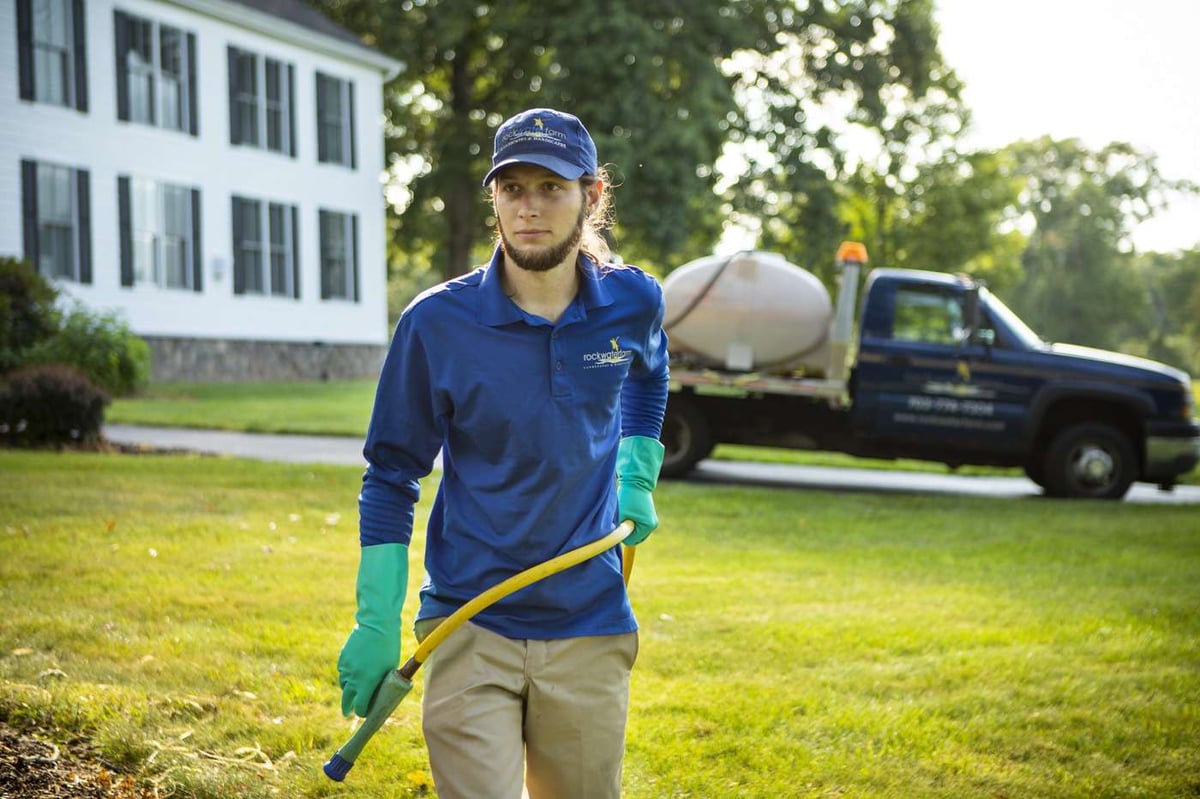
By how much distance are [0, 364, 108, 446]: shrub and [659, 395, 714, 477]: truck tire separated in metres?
6.03

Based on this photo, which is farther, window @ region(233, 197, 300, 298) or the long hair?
window @ region(233, 197, 300, 298)

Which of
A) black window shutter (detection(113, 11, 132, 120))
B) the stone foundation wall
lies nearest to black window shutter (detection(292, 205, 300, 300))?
the stone foundation wall

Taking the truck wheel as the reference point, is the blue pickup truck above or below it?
above

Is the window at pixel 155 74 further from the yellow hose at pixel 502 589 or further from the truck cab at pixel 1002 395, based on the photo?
the yellow hose at pixel 502 589

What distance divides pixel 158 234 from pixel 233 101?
3525mm

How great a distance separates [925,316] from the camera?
12555 mm

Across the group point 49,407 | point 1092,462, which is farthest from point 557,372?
point 49,407

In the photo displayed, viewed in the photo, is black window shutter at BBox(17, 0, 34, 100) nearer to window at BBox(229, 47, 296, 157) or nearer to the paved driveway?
window at BBox(229, 47, 296, 157)

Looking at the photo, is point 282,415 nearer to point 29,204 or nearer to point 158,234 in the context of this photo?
point 29,204

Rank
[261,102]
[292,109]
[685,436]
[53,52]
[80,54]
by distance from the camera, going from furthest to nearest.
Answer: [292,109] → [261,102] → [80,54] → [53,52] → [685,436]

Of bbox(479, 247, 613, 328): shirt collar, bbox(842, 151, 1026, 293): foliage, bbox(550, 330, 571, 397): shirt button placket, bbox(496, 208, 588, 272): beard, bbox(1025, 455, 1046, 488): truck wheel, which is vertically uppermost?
bbox(842, 151, 1026, 293): foliage

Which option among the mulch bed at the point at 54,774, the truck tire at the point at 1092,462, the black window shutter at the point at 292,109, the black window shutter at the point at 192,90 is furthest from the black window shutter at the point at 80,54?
the mulch bed at the point at 54,774

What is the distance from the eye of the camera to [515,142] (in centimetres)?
274

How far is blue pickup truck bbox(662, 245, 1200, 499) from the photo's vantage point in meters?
12.3
